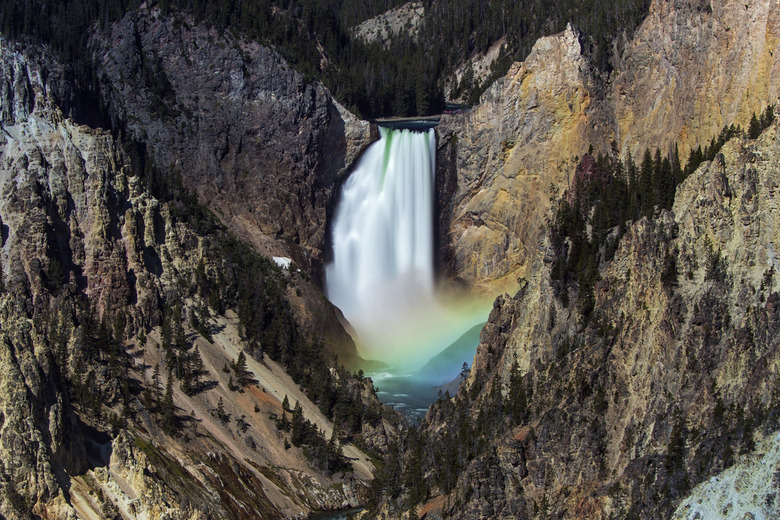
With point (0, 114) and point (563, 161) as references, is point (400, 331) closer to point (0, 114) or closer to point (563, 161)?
point (563, 161)

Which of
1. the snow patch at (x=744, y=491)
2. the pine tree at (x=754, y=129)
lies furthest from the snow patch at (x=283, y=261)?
the snow patch at (x=744, y=491)

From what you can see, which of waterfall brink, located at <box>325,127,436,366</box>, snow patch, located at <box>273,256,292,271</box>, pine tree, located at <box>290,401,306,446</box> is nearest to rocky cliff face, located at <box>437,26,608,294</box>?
waterfall brink, located at <box>325,127,436,366</box>

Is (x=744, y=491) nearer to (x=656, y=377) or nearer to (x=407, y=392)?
(x=656, y=377)

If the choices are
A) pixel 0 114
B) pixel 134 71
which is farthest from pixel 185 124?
pixel 0 114

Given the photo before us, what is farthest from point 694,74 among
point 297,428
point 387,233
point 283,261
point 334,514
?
point 283,261

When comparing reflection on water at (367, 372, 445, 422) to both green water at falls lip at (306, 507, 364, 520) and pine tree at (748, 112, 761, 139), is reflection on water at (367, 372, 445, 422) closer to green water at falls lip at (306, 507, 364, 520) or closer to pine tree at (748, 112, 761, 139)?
green water at falls lip at (306, 507, 364, 520)
